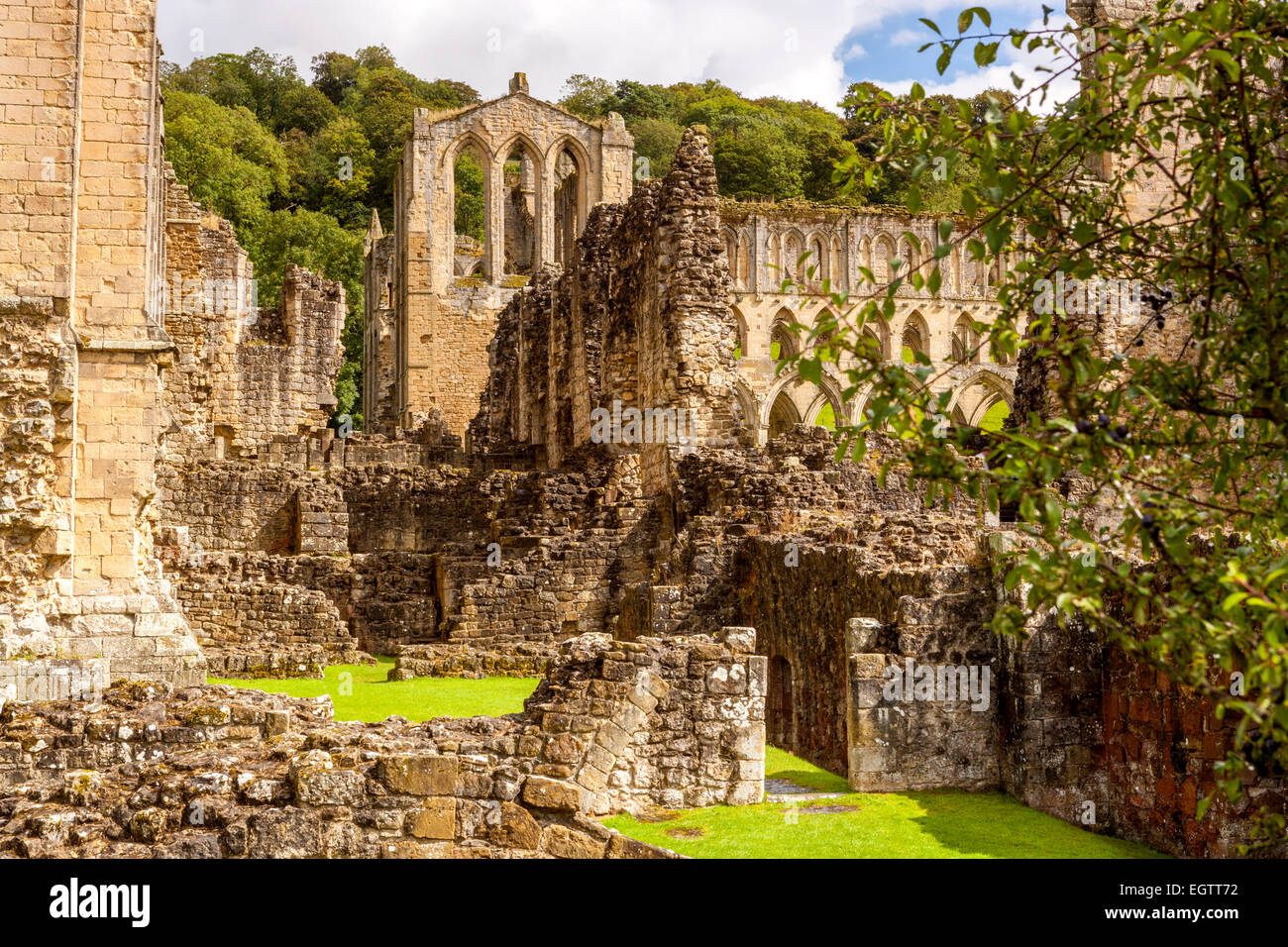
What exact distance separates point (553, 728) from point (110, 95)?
8.77 m

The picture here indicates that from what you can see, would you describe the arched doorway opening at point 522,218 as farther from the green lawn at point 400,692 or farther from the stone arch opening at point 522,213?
the green lawn at point 400,692

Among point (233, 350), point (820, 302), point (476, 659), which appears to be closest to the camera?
point (476, 659)

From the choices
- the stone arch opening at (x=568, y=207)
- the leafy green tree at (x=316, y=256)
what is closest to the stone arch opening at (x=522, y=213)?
the stone arch opening at (x=568, y=207)

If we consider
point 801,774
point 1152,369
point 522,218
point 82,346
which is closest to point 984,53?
point 1152,369

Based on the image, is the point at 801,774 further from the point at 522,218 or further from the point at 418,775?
the point at 522,218

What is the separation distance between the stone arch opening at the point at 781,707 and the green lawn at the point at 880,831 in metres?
2.82

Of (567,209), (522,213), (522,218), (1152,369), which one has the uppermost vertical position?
(522,213)

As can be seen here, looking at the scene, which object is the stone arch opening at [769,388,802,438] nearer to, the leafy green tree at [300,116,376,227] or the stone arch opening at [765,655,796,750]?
the leafy green tree at [300,116,376,227]

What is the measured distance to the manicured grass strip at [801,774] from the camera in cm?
1012

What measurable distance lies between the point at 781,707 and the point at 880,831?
4216mm

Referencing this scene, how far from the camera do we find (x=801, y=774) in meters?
10.8

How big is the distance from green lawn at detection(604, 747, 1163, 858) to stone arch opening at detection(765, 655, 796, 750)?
9.24ft

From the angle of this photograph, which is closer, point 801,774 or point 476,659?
point 801,774
